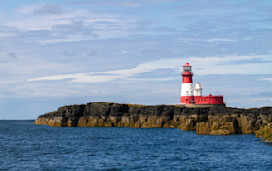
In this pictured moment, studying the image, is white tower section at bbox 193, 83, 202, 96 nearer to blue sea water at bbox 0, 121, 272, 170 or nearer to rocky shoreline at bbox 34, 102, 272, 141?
rocky shoreline at bbox 34, 102, 272, 141

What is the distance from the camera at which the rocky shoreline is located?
66125mm

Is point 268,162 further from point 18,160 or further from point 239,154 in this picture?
point 18,160

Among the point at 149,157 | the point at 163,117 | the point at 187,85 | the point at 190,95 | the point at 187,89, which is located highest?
the point at 187,85

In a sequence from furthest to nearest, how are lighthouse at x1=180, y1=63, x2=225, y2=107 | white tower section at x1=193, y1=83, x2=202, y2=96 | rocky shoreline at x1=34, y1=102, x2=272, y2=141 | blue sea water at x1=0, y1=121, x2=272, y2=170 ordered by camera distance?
white tower section at x1=193, y1=83, x2=202, y2=96 < lighthouse at x1=180, y1=63, x2=225, y2=107 < rocky shoreline at x1=34, y1=102, x2=272, y2=141 < blue sea water at x1=0, y1=121, x2=272, y2=170

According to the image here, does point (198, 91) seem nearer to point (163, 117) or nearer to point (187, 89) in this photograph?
point (187, 89)

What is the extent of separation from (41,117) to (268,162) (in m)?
99.8

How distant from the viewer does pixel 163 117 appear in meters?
93.3

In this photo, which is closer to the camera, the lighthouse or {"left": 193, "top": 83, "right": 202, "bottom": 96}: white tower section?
the lighthouse

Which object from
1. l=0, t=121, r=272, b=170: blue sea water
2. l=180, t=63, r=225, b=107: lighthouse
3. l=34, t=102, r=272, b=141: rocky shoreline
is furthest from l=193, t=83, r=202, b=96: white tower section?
l=0, t=121, r=272, b=170: blue sea water

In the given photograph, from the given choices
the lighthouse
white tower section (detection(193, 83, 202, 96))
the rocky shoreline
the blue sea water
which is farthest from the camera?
white tower section (detection(193, 83, 202, 96))

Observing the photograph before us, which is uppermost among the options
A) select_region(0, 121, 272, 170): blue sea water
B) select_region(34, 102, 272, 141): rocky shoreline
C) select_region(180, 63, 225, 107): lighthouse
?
select_region(180, 63, 225, 107): lighthouse

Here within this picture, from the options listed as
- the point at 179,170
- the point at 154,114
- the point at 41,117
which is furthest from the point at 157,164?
the point at 41,117

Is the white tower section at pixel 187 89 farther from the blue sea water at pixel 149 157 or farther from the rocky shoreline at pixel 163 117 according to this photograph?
the blue sea water at pixel 149 157

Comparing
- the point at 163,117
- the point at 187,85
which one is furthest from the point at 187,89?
the point at 163,117
